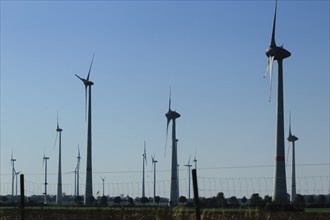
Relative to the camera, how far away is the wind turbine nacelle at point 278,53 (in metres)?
92.7

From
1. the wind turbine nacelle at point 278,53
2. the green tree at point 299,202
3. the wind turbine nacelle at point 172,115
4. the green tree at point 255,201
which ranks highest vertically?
the wind turbine nacelle at point 278,53

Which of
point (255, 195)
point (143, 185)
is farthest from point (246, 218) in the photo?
point (143, 185)

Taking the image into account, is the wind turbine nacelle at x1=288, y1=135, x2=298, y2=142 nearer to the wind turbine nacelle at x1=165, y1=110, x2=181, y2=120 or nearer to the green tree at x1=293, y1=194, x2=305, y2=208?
the green tree at x1=293, y1=194, x2=305, y2=208

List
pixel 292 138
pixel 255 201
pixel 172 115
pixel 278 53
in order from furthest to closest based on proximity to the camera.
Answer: pixel 292 138, pixel 172 115, pixel 278 53, pixel 255 201

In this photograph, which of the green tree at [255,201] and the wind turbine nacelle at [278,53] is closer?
the green tree at [255,201]

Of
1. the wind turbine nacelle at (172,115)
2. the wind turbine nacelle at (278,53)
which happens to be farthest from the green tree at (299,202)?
the wind turbine nacelle at (172,115)

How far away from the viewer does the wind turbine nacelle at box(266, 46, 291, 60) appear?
92713mm

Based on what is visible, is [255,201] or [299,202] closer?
[255,201]

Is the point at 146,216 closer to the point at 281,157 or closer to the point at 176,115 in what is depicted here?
the point at 281,157

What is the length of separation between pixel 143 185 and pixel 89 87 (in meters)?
46.8

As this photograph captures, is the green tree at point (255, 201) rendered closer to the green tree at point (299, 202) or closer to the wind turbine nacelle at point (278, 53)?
the green tree at point (299, 202)

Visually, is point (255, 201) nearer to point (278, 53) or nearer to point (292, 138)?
point (278, 53)

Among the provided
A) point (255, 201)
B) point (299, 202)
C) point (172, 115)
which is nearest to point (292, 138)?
point (172, 115)

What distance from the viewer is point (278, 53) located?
3659 inches
